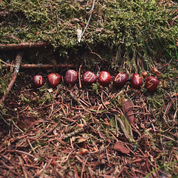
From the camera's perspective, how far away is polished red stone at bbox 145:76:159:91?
2.41 m

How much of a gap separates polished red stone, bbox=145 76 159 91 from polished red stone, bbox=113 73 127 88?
35cm

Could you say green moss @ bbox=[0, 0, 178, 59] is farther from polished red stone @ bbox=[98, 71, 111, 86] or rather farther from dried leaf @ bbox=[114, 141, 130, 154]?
dried leaf @ bbox=[114, 141, 130, 154]

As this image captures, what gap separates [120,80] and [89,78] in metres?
0.48

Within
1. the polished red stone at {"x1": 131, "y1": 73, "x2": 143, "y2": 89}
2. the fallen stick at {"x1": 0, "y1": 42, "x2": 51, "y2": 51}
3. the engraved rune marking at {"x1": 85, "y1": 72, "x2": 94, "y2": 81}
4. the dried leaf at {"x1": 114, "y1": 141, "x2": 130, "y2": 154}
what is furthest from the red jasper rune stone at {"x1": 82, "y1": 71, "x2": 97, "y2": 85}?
the dried leaf at {"x1": 114, "y1": 141, "x2": 130, "y2": 154}

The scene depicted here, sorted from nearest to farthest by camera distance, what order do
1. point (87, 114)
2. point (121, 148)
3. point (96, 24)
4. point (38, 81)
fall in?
point (121, 148) < point (87, 114) < point (38, 81) < point (96, 24)

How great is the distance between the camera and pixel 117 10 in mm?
2641

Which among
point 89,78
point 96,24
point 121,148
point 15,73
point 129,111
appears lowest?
point 121,148

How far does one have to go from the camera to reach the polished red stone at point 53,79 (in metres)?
2.45

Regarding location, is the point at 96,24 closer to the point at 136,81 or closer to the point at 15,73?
the point at 136,81

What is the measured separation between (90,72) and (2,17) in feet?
5.26

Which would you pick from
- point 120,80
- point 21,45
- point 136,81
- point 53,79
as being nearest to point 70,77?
point 53,79

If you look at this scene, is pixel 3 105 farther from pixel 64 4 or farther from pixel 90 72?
pixel 64 4

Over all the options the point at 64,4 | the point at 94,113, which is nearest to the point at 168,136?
the point at 94,113

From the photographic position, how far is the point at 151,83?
2424 mm
